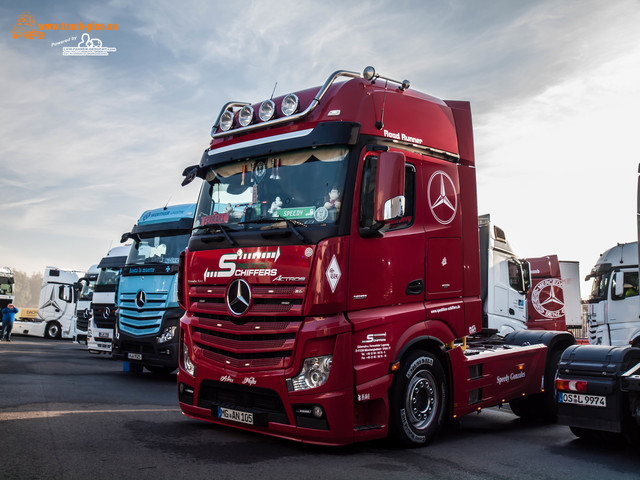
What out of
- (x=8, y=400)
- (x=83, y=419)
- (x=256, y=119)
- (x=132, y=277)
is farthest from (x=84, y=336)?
(x=256, y=119)

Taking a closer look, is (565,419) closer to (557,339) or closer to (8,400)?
(557,339)

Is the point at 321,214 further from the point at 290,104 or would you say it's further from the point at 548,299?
the point at 548,299

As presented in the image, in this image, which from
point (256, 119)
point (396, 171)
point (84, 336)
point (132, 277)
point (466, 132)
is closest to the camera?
point (396, 171)

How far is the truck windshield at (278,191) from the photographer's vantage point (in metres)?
6.08

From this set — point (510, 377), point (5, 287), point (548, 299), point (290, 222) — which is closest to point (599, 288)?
point (548, 299)

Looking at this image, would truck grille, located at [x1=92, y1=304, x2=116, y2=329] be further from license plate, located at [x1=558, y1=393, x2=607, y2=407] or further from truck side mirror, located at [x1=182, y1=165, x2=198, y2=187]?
license plate, located at [x1=558, y1=393, x2=607, y2=407]

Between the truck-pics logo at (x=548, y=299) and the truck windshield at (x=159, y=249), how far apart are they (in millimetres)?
11035

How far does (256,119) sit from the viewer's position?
7.05 m

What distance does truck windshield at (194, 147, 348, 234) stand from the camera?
608 centimetres

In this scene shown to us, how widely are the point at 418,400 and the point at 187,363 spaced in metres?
2.49

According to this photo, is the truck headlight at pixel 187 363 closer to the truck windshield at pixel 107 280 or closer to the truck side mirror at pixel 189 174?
the truck side mirror at pixel 189 174

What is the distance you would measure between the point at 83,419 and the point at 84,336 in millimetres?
21024

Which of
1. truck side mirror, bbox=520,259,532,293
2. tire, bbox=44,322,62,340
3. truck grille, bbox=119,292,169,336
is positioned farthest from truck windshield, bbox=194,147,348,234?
tire, bbox=44,322,62,340

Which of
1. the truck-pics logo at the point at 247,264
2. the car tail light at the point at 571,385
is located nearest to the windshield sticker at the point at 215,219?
the truck-pics logo at the point at 247,264
